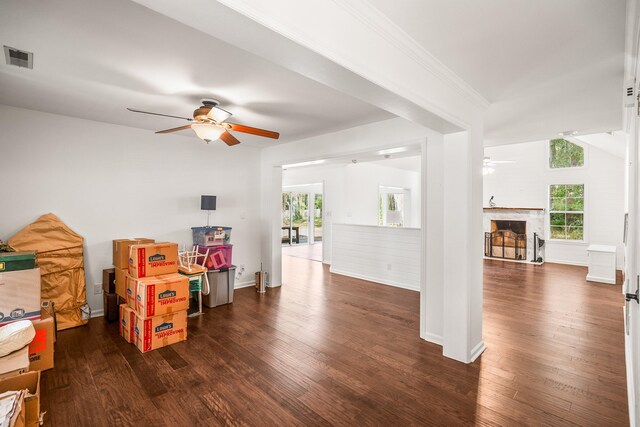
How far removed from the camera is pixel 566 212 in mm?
7613

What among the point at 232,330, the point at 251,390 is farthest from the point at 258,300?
the point at 251,390

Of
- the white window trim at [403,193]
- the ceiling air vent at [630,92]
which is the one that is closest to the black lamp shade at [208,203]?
the ceiling air vent at [630,92]

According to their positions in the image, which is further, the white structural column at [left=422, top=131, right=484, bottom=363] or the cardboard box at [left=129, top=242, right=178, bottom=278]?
the cardboard box at [left=129, top=242, right=178, bottom=278]

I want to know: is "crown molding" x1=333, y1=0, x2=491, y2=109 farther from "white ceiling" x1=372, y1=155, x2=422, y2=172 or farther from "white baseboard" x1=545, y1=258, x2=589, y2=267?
"white baseboard" x1=545, y1=258, x2=589, y2=267

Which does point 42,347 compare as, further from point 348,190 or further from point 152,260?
point 348,190

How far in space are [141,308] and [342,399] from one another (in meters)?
2.17

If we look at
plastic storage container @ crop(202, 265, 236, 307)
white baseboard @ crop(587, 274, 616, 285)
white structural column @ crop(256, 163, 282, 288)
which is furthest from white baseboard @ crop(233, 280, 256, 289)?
white baseboard @ crop(587, 274, 616, 285)

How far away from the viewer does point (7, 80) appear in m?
2.69

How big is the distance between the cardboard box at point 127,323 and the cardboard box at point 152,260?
14.7 inches

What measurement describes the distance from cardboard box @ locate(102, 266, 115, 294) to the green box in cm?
102

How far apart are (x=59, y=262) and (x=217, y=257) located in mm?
1804

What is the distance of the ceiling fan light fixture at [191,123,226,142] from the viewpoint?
286 centimetres

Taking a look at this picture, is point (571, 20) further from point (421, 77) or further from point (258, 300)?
point (258, 300)

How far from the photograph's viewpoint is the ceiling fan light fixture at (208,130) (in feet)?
9.37
